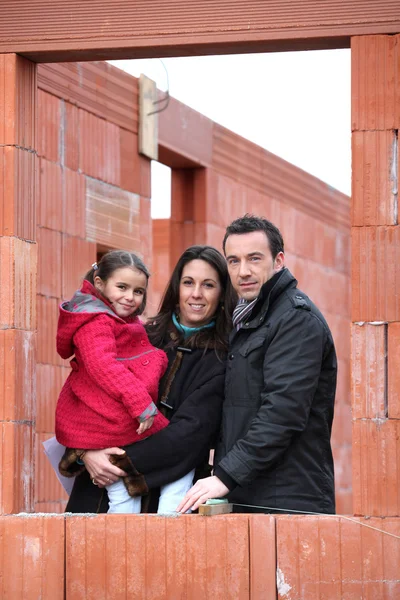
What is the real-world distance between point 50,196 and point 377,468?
5740mm

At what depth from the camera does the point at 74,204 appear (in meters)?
10.4

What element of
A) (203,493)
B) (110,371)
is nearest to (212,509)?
(203,493)

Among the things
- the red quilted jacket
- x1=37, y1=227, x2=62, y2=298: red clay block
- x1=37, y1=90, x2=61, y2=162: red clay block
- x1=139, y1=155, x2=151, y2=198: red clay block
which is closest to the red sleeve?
the red quilted jacket

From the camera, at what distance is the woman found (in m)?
5.18

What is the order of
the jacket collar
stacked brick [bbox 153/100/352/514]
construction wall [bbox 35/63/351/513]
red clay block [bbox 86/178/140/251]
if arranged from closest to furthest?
the jacket collar, construction wall [bbox 35/63/351/513], red clay block [bbox 86/178/140/251], stacked brick [bbox 153/100/352/514]

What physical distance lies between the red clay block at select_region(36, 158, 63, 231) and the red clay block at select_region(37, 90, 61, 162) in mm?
90

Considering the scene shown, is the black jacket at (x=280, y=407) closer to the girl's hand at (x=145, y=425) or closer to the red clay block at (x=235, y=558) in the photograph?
the red clay block at (x=235, y=558)

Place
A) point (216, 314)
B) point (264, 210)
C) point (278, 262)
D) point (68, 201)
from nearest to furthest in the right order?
1. point (278, 262)
2. point (216, 314)
3. point (68, 201)
4. point (264, 210)

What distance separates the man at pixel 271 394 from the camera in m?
4.71

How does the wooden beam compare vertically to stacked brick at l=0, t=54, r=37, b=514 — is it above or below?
above

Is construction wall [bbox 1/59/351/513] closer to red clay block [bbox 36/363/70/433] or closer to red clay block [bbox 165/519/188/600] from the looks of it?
red clay block [bbox 36/363/70/433]

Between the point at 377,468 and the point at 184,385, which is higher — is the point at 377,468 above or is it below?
below

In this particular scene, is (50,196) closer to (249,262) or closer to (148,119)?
(148,119)

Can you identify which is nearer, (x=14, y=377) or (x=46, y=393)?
(x=14, y=377)
